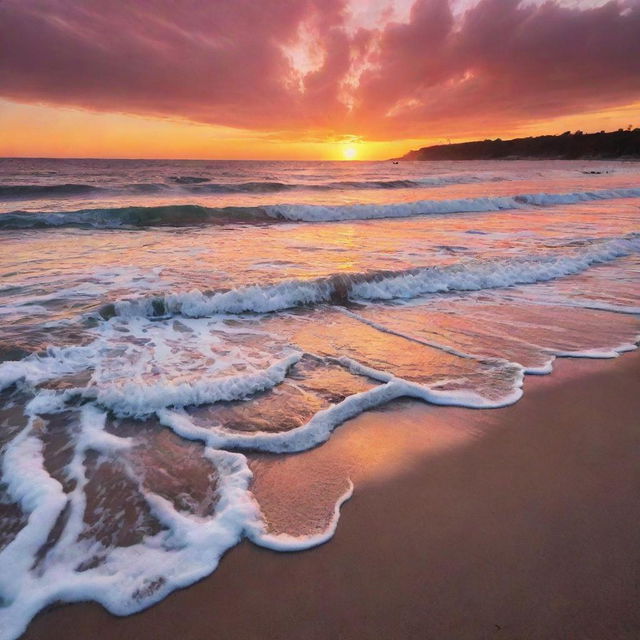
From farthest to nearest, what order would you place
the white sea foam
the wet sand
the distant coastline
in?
the distant coastline
the white sea foam
the wet sand

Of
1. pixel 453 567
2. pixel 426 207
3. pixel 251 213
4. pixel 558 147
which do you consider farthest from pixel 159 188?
pixel 558 147

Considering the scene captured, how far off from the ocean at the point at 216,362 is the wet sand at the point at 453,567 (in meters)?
0.13

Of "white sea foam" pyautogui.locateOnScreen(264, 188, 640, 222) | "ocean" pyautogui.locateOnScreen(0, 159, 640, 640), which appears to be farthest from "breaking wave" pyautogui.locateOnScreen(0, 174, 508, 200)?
"ocean" pyautogui.locateOnScreen(0, 159, 640, 640)

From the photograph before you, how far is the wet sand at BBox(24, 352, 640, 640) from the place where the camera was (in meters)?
1.81

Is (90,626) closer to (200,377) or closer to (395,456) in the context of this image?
(395,456)

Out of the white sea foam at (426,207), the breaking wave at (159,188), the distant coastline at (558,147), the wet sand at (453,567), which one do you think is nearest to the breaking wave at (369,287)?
the wet sand at (453,567)

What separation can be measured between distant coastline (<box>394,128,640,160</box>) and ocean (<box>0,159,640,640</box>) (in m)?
92.4

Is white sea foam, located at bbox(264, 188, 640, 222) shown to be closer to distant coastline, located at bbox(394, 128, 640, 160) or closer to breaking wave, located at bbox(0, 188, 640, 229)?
breaking wave, located at bbox(0, 188, 640, 229)

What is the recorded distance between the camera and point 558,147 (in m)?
100

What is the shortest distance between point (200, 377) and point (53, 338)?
1995 mm

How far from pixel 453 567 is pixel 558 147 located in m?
119

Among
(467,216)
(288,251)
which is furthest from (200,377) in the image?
(467,216)

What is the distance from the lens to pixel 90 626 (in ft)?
6.02

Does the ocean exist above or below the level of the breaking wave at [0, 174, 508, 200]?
above
